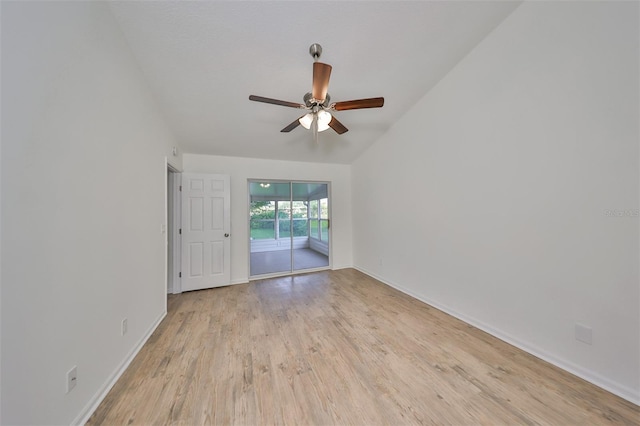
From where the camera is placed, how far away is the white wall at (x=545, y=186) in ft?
5.11

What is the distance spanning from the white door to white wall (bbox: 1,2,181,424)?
160 cm

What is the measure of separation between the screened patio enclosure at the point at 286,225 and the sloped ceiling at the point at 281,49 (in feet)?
8.21

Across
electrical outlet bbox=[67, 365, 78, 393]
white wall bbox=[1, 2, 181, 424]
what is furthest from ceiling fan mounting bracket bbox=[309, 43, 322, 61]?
electrical outlet bbox=[67, 365, 78, 393]

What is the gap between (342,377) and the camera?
175cm

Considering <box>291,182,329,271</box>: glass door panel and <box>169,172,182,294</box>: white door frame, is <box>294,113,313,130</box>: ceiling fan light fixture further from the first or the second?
<box>291,182,329,271</box>: glass door panel

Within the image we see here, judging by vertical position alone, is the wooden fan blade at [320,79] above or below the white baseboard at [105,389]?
above

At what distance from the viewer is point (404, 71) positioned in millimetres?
2617

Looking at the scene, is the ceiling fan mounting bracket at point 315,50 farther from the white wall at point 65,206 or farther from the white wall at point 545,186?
the white wall at point 545,186

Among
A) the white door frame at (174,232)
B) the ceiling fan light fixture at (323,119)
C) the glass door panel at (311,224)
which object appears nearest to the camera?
the ceiling fan light fixture at (323,119)

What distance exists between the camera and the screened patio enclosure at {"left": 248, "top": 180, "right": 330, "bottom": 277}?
5379mm

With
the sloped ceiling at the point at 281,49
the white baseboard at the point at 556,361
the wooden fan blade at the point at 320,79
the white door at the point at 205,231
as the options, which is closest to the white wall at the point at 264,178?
the white door at the point at 205,231

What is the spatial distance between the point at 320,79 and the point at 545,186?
2.18 meters

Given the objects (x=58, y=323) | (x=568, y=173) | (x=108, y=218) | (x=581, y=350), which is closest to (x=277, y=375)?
(x=58, y=323)

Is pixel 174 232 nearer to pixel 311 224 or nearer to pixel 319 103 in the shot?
pixel 319 103
